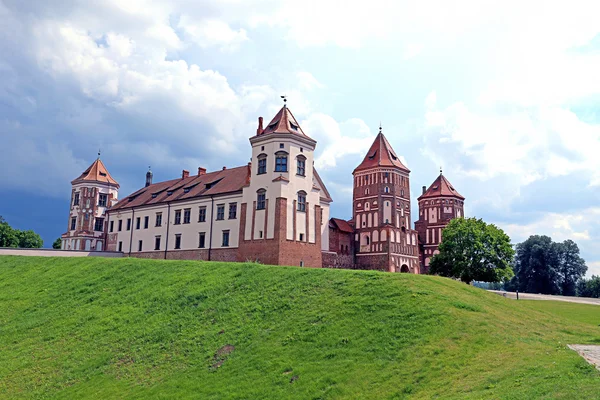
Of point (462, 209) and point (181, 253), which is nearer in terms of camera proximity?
point (181, 253)

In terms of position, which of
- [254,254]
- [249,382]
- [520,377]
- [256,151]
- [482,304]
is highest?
[256,151]

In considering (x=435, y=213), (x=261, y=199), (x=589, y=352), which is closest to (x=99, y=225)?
(x=261, y=199)

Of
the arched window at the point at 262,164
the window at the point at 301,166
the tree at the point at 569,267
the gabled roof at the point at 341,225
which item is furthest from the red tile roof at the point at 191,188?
the tree at the point at 569,267

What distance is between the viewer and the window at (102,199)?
2674 inches

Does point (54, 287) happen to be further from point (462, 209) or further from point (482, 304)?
point (462, 209)

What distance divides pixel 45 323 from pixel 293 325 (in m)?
15.1

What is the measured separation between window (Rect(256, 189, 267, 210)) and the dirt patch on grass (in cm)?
2776

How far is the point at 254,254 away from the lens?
4047 cm

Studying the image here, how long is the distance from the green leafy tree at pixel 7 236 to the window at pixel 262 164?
216 feet

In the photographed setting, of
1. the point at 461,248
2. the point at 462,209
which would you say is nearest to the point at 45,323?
the point at 461,248

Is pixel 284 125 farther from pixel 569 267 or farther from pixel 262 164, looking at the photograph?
pixel 569 267

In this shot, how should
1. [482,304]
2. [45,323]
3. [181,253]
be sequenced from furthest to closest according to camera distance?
[181,253] < [45,323] < [482,304]

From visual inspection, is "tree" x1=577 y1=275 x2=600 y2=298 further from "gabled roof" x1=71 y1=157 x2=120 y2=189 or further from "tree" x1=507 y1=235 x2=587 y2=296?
"gabled roof" x1=71 y1=157 x2=120 y2=189

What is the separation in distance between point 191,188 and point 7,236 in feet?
170
